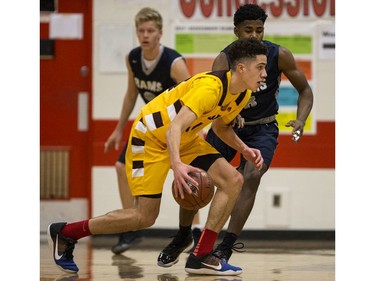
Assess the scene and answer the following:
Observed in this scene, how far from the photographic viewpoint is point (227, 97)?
6.07 metres

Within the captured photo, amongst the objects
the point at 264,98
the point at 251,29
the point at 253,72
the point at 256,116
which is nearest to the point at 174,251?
the point at 256,116

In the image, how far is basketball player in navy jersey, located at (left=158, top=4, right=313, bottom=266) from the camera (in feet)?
21.5

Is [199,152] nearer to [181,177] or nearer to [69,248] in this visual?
[181,177]

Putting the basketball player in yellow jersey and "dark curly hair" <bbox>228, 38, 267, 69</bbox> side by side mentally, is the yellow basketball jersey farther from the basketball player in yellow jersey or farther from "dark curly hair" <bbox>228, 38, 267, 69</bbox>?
"dark curly hair" <bbox>228, 38, 267, 69</bbox>

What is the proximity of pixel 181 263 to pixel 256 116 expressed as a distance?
126 cm

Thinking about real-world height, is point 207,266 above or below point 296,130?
below

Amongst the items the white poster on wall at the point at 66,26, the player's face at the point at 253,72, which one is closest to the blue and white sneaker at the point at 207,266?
the player's face at the point at 253,72

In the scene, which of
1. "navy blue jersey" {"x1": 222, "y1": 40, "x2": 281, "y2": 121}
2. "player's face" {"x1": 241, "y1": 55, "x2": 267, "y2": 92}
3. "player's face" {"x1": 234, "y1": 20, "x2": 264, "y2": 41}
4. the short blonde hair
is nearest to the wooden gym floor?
"navy blue jersey" {"x1": 222, "y1": 40, "x2": 281, "y2": 121}

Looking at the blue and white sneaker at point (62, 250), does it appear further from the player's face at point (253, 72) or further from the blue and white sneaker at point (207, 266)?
the player's face at point (253, 72)

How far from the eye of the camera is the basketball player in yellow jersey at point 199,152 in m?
6.07

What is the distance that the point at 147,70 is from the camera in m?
8.14
